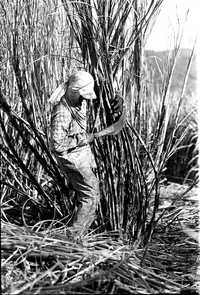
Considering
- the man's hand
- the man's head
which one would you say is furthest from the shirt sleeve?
the man's hand

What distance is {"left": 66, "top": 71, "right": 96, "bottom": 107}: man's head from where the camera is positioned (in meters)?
2.68

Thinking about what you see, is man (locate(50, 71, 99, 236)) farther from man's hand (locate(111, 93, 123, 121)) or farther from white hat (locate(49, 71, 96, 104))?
man's hand (locate(111, 93, 123, 121))

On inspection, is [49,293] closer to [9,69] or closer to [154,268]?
[154,268]

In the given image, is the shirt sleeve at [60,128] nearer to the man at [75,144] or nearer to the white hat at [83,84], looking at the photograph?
the man at [75,144]

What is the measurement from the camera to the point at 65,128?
9.21ft

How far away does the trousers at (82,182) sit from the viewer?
2801 mm

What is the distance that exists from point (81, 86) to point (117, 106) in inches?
10.4

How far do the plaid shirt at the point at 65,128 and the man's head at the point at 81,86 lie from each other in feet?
0.32

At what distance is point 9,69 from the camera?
12.5 feet

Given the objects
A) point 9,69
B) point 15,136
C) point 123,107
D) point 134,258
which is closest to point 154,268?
point 134,258

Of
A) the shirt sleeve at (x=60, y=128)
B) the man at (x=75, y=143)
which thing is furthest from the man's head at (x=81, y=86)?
the shirt sleeve at (x=60, y=128)

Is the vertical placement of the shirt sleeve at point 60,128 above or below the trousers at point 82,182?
above

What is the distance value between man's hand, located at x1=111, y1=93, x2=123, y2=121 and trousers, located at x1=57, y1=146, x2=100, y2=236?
0.25 m

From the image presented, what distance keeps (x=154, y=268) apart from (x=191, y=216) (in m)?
1.32
